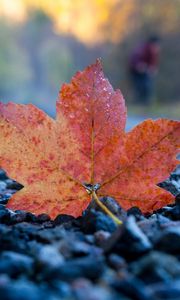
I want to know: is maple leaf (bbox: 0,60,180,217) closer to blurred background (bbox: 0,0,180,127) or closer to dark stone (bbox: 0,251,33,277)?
dark stone (bbox: 0,251,33,277)

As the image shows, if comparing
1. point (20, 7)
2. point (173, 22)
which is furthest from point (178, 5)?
point (20, 7)

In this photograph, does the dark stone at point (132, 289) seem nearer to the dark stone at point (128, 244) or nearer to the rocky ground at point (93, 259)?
the rocky ground at point (93, 259)

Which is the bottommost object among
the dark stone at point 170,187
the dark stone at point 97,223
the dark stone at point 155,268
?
the dark stone at point 155,268

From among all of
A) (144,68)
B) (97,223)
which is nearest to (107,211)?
(97,223)

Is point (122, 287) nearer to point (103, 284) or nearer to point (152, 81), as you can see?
point (103, 284)

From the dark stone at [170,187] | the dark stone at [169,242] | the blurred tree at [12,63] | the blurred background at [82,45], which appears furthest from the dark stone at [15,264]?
the blurred tree at [12,63]

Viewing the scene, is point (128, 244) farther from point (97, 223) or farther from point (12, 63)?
point (12, 63)
